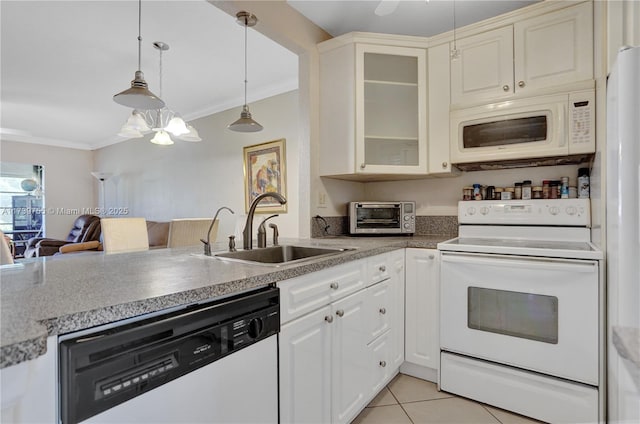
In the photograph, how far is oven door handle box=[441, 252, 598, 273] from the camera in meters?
1.47

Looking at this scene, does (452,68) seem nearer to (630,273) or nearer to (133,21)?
(630,273)

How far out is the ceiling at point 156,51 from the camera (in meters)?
2.17

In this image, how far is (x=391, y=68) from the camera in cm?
221

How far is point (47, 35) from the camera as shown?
257 cm

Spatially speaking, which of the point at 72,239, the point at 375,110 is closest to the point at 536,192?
the point at 375,110

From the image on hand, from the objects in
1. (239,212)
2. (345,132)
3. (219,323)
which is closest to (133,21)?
(345,132)

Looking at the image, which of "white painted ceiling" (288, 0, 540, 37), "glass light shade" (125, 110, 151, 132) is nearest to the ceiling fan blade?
"white painted ceiling" (288, 0, 540, 37)

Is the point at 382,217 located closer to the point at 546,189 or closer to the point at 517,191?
the point at 517,191

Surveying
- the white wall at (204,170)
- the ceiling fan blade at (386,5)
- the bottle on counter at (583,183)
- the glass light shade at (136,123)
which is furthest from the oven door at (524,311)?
the glass light shade at (136,123)

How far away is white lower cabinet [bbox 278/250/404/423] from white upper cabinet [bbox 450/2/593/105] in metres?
1.19

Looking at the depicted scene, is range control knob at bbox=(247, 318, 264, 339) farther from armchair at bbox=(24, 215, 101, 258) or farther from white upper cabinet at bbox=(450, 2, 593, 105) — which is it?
armchair at bbox=(24, 215, 101, 258)

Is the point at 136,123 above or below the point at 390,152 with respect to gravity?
above

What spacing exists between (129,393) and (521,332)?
172cm

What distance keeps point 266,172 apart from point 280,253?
1.97 meters
